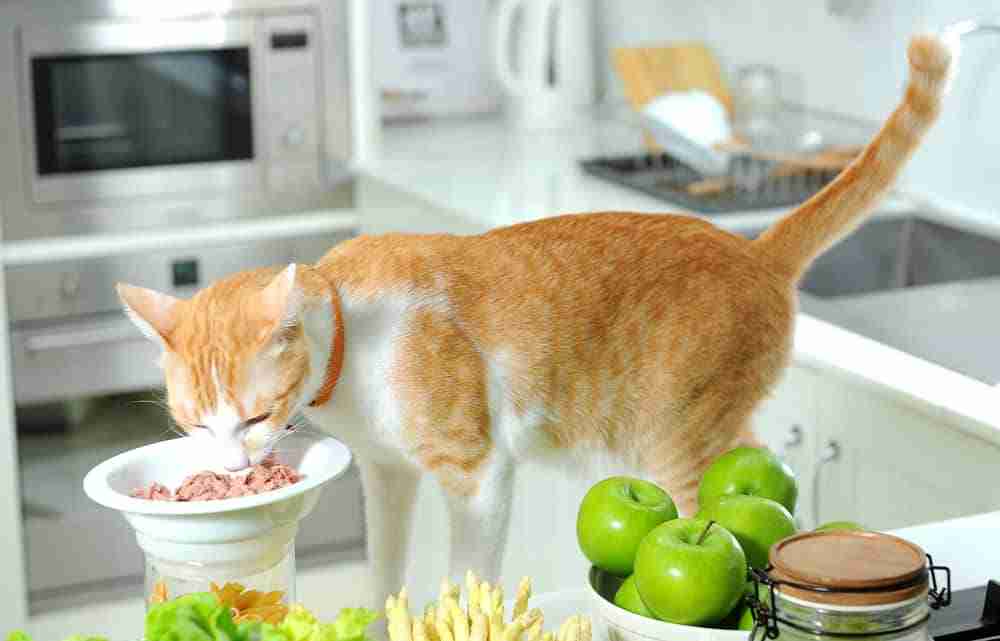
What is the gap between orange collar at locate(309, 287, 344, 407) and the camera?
1.04m

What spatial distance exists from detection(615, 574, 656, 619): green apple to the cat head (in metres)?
0.24

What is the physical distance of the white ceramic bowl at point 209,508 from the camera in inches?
37.2

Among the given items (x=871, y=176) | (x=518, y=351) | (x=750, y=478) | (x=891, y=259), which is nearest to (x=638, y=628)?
(x=750, y=478)

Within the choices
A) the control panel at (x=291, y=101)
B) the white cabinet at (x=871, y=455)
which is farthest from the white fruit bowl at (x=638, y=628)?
the control panel at (x=291, y=101)

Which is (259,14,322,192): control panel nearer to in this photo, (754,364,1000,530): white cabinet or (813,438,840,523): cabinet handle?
(754,364,1000,530): white cabinet

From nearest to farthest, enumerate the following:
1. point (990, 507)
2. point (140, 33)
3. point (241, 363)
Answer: point (241, 363) < point (990, 507) < point (140, 33)

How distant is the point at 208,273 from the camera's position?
295cm

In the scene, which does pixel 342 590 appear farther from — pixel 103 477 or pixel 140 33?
pixel 103 477

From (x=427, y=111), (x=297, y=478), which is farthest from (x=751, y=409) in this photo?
(x=427, y=111)

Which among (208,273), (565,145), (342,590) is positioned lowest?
(342,590)

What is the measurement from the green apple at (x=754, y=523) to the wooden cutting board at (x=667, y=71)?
2.03 metres

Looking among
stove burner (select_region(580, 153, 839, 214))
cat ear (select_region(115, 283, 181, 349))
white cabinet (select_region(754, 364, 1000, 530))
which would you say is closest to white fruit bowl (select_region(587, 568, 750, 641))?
cat ear (select_region(115, 283, 181, 349))

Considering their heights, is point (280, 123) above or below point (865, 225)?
above

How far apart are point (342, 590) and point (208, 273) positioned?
0.70 meters
